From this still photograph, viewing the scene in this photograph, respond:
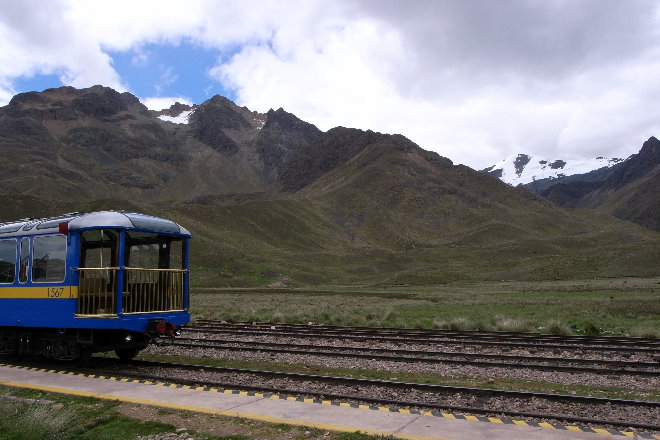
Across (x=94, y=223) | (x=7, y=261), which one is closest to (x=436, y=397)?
(x=94, y=223)

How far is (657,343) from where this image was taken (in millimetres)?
17266

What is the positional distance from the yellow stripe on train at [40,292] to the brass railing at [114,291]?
250mm

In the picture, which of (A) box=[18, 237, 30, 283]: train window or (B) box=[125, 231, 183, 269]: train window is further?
(A) box=[18, 237, 30, 283]: train window

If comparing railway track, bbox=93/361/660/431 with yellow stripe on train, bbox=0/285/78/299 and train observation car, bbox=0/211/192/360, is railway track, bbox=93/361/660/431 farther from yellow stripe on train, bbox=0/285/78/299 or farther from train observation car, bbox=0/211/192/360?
yellow stripe on train, bbox=0/285/78/299

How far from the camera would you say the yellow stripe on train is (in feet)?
42.2

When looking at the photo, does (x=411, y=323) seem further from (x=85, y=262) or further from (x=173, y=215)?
(x=173, y=215)

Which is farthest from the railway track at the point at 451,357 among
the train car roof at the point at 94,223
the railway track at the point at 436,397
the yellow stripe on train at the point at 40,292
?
the train car roof at the point at 94,223

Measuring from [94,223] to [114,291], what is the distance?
5.81ft

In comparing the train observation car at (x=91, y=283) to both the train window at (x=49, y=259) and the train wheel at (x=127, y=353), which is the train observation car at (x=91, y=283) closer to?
the train window at (x=49, y=259)

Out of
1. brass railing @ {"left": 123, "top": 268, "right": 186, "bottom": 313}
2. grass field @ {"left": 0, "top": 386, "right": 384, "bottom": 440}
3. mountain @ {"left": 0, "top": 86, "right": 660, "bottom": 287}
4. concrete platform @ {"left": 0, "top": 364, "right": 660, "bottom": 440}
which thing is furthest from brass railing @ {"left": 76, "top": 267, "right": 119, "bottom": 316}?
mountain @ {"left": 0, "top": 86, "right": 660, "bottom": 287}

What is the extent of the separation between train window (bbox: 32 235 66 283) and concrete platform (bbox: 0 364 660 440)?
2578 mm

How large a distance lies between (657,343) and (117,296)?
16.8m

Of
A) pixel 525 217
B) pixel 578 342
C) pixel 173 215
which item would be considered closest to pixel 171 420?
pixel 578 342

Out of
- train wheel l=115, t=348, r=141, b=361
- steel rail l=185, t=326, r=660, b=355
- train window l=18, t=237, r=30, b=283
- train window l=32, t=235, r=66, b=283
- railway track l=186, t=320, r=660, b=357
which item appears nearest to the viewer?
train window l=32, t=235, r=66, b=283
